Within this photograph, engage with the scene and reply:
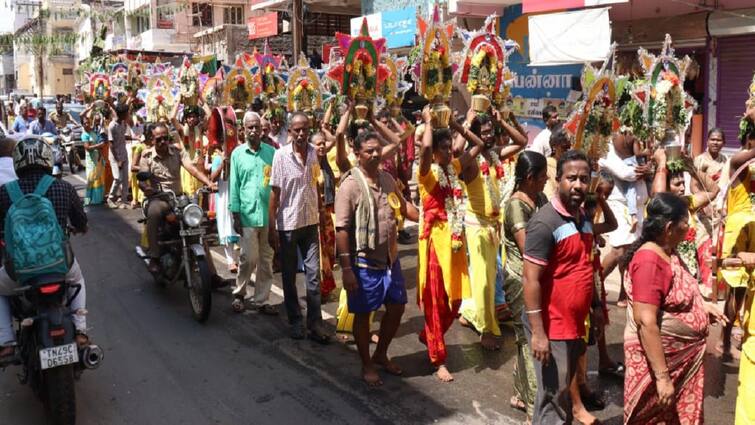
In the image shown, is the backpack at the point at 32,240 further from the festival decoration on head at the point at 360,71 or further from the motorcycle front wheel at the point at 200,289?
the festival decoration on head at the point at 360,71

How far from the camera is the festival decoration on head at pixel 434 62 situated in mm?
6059

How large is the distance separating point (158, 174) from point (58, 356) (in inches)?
146

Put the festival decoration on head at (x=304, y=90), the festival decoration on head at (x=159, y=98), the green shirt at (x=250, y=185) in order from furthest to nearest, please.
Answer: the festival decoration on head at (x=159, y=98) < the festival decoration on head at (x=304, y=90) < the green shirt at (x=250, y=185)

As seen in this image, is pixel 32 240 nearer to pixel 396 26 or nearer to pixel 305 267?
pixel 305 267

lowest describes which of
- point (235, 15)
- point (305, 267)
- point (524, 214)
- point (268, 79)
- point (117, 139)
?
point (305, 267)

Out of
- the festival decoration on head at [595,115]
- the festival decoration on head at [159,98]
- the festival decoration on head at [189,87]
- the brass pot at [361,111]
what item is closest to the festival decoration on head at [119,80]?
the festival decoration on head at [159,98]

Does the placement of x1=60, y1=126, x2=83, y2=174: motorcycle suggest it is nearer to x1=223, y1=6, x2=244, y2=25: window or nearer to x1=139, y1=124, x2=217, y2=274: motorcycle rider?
x1=139, y1=124, x2=217, y2=274: motorcycle rider

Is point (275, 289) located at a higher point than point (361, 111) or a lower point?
lower

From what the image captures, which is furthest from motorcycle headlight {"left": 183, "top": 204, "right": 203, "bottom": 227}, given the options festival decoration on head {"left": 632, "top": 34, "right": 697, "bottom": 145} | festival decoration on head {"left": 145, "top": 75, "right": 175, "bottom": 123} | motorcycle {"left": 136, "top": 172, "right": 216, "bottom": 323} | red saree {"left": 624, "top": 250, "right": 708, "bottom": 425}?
festival decoration on head {"left": 145, "top": 75, "right": 175, "bottom": 123}

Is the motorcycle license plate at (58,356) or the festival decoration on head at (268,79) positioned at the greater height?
the festival decoration on head at (268,79)

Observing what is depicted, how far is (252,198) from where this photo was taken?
6895 millimetres

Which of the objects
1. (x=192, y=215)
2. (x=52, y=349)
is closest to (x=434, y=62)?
(x=192, y=215)

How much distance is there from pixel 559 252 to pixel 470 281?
8.40 ft

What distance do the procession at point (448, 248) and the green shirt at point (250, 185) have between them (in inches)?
0.7
